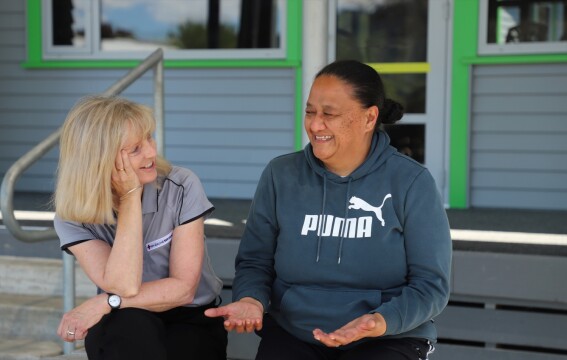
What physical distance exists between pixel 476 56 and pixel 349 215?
9.27 ft

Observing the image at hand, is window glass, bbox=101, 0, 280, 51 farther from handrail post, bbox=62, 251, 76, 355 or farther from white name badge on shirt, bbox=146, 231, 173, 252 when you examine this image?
white name badge on shirt, bbox=146, 231, 173, 252

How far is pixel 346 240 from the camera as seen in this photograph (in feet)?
7.12

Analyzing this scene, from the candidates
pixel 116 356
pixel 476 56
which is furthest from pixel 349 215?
pixel 476 56

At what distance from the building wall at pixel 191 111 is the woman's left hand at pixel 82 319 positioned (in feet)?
9.76

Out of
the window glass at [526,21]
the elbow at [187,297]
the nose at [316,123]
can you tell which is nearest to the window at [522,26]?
the window glass at [526,21]

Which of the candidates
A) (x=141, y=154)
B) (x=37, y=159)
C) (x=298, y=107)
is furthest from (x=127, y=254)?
(x=298, y=107)

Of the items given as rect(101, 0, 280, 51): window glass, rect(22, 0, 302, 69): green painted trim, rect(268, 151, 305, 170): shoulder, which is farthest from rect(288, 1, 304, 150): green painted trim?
rect(268, 151, 305, 170): shoulder

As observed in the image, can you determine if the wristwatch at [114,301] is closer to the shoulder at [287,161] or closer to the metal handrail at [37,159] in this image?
the shoulder at [287,161]

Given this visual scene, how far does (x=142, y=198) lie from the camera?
2.34 m

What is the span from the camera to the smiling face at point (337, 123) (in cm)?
221

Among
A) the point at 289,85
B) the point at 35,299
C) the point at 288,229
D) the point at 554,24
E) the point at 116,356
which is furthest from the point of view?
the point at 289,85

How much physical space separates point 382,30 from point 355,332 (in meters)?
3.31

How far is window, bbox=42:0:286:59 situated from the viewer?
5180mm

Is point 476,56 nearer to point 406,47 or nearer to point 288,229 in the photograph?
point 406,47
